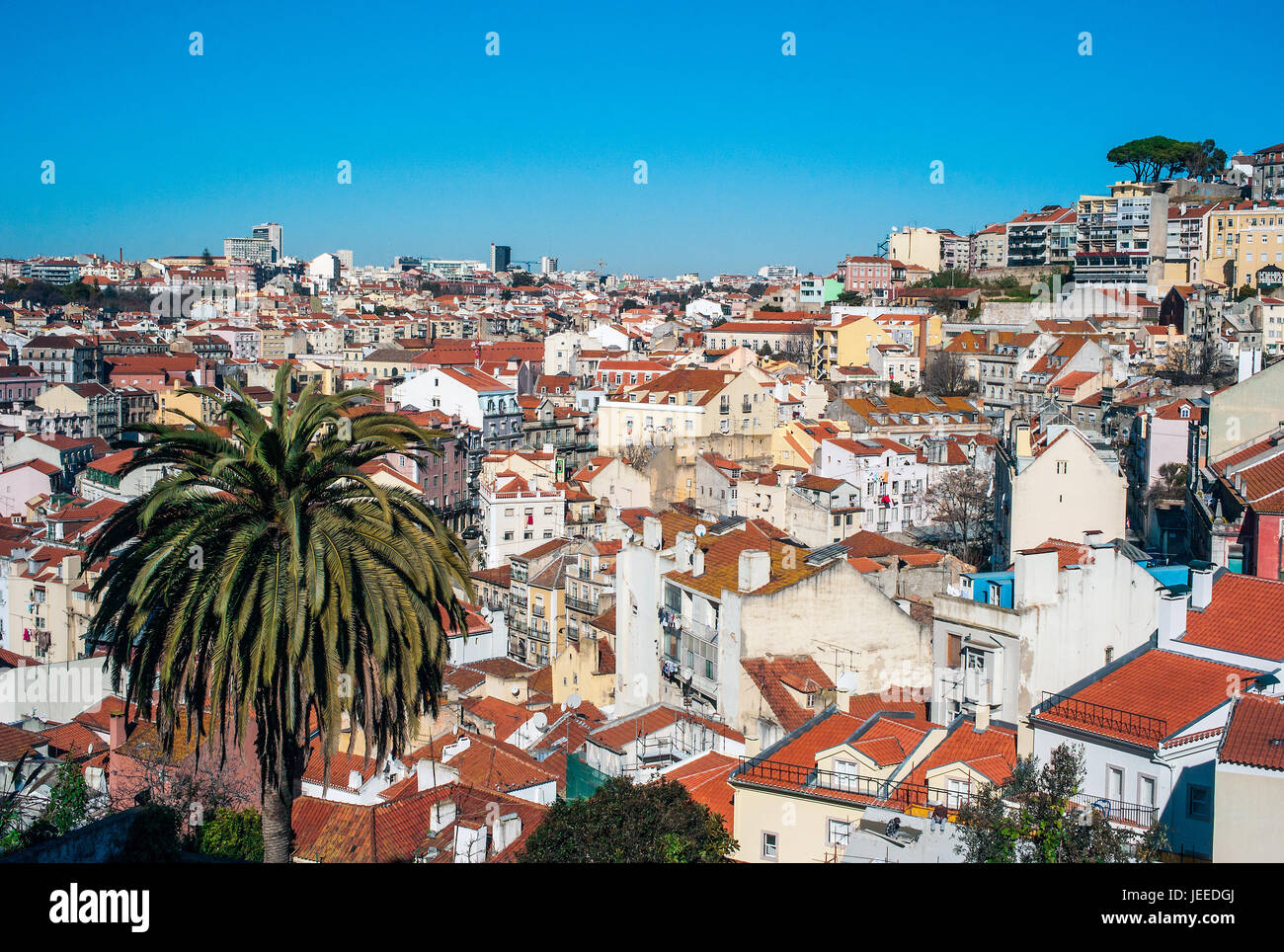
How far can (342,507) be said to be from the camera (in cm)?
1116

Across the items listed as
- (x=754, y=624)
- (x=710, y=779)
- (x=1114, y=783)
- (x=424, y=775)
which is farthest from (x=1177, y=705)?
(x=424, y=775)

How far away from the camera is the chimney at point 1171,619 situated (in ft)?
57.2

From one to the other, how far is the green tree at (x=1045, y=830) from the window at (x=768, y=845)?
155 inches

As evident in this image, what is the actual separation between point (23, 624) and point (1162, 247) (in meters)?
75.8

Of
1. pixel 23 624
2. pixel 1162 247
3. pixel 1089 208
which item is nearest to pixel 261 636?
pixel 23 624

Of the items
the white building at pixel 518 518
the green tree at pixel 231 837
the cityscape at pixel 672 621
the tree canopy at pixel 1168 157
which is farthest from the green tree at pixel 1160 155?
the green tree at pixel 231 837

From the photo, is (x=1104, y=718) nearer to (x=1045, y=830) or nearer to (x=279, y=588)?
(x=1045, y=830)

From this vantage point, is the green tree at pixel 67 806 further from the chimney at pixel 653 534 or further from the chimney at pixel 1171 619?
the chimney at pixel 653 534

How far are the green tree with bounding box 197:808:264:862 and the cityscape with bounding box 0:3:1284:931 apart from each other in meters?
0.04

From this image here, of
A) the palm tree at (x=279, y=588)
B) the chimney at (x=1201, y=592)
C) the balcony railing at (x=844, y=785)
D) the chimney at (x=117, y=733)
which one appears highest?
the palm tree at (x=279, y=588)

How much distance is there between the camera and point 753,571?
23.9 m

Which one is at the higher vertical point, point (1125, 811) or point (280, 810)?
point (280, 810)

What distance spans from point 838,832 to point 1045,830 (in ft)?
17.8
